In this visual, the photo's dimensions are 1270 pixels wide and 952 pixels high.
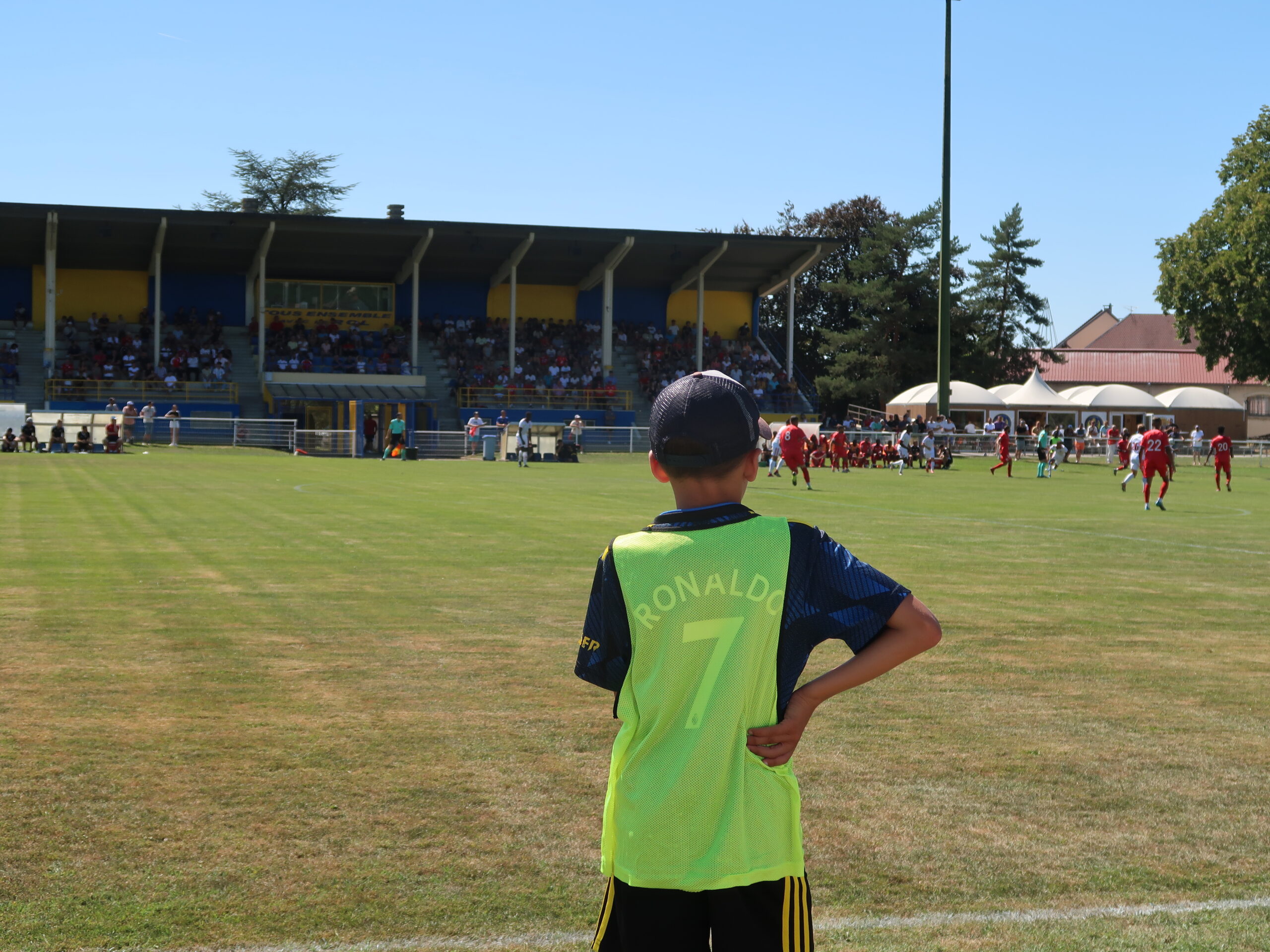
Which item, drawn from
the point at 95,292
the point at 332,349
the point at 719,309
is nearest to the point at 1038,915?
the point at 332,349

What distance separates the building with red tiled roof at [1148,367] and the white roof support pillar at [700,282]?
4556 centimetres

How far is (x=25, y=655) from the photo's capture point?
27.4 ft

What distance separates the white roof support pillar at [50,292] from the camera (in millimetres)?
55281

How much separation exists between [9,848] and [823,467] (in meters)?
42.6

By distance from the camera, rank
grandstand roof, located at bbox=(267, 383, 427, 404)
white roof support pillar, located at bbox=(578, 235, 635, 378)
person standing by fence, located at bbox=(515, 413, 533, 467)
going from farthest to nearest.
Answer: white roof support pillar, located at bbox=(578, 235, 635, 378), grandstand roof, located at bbox=(267, 383, 427, 404), person standing by fence, located at bbox=(515, 413, 533, 467)

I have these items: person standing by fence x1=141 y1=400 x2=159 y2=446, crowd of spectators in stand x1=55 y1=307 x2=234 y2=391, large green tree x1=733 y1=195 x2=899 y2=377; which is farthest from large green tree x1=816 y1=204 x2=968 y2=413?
person standing by fence x1=141 y1=400 x2=159 y2=446

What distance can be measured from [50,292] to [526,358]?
21176 millimetres

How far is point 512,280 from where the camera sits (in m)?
61.6

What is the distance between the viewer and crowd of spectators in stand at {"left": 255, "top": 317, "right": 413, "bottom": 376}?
197 feet

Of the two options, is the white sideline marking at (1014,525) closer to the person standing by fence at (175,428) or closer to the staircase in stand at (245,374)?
the person standing by fence at (175,428)

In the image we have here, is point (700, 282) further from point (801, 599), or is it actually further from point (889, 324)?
point (801, 599)

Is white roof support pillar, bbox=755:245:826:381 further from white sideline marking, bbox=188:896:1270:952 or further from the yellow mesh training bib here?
the yellow mesh training bib

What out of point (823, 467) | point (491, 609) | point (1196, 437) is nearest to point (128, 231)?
point (823, 467)

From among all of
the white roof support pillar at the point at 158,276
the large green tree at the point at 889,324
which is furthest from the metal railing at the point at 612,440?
the large green tree at the point at 889,324
